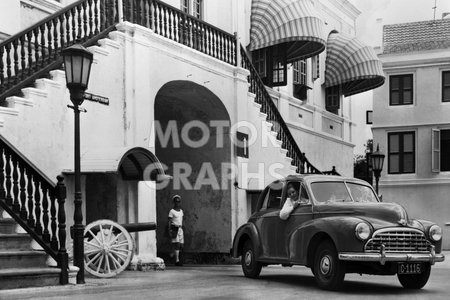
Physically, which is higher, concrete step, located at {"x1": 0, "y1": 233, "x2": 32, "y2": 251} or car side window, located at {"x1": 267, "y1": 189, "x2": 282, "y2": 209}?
car side window, located at {"x1": 267, "y1": 189, "x2": 282, "y2": 209}

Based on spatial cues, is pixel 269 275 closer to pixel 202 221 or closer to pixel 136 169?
pixel 136 169

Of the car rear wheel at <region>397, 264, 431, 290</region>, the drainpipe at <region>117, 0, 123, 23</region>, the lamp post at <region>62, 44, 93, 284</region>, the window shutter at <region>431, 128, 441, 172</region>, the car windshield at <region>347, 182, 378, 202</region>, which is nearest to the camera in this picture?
the car rear wheel at <region>397, 264, 431, 290</region>

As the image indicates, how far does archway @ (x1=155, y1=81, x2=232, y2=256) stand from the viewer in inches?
814

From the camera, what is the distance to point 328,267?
38.2 ft

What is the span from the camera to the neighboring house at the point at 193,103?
14.2 meters

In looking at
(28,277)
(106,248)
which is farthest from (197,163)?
(28,277)

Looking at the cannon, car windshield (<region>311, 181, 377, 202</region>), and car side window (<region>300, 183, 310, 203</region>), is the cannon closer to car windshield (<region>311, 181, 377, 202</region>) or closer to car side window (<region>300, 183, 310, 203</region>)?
car side window (<region>300, 183, 310, 203</region>)

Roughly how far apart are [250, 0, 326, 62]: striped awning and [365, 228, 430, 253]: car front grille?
14548 millimetres

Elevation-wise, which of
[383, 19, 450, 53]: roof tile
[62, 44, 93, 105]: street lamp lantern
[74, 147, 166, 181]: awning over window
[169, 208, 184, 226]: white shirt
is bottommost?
[169, 208, 184, 226]: white shirt

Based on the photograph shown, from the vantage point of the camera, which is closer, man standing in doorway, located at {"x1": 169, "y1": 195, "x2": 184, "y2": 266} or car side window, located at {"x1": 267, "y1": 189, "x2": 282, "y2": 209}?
car side window, located at {"x1": 267, "y1": 189, "x2": 282, "y2": 209}

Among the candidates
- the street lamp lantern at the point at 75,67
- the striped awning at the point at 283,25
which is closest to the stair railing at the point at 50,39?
the street lamp lantern at the point at 75,67

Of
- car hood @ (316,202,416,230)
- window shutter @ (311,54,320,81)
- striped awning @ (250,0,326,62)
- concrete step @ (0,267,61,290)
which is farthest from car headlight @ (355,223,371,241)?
window shutter @ (311,54,320,81)

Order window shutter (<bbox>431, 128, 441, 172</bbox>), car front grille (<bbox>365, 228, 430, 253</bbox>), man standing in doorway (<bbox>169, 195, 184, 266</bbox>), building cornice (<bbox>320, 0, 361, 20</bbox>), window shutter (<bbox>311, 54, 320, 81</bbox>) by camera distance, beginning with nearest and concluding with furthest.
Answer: car front grille (<bbox>365, 228, 430, 253</bbox>)
man standing in doorway (<bbox>169, 195, 184, 266</bbox>)
window shutter (<bbox>311, 54, 320, 81</bbox>)
building cornice (<bbox>320, 0, 361, 20</bbox>)
window shutter (<bbox>431, 128, 441, 172</bbox>)

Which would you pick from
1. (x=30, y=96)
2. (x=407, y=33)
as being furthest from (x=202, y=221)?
(x=407, y=33)
